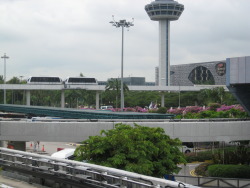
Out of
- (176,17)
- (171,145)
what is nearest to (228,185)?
(171,145)

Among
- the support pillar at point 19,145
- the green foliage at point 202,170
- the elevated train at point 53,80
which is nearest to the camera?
the green foliage at point 202,170

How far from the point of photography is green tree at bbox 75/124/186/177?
56.4ft

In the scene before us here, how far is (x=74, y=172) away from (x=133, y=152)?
4.87 m

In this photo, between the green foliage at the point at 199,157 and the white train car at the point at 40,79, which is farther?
the white train car at the point at 40,79

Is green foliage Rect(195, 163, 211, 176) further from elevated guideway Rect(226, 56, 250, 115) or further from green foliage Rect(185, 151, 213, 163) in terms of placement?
elevated guideway Rect(226, 56, 250, 115)

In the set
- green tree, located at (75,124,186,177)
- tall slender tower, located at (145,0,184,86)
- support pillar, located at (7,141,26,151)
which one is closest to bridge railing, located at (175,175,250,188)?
green tree, located at (75,124,186,177)

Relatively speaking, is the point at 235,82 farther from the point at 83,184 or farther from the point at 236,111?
the point at 236,111

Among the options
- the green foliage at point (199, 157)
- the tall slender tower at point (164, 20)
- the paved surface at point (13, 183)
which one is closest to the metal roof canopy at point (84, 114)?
the green foliage at point (199, 157)

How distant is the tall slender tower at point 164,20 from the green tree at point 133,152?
129917 mm

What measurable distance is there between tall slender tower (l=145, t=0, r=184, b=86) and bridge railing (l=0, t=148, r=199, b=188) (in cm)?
13379

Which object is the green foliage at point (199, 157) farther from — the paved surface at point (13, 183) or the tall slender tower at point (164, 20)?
the tall slender tower at point (164, 20)

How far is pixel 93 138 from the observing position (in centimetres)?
1823

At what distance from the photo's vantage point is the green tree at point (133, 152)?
56.4 feet

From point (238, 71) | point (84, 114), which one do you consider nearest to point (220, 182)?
point (238, 71)
